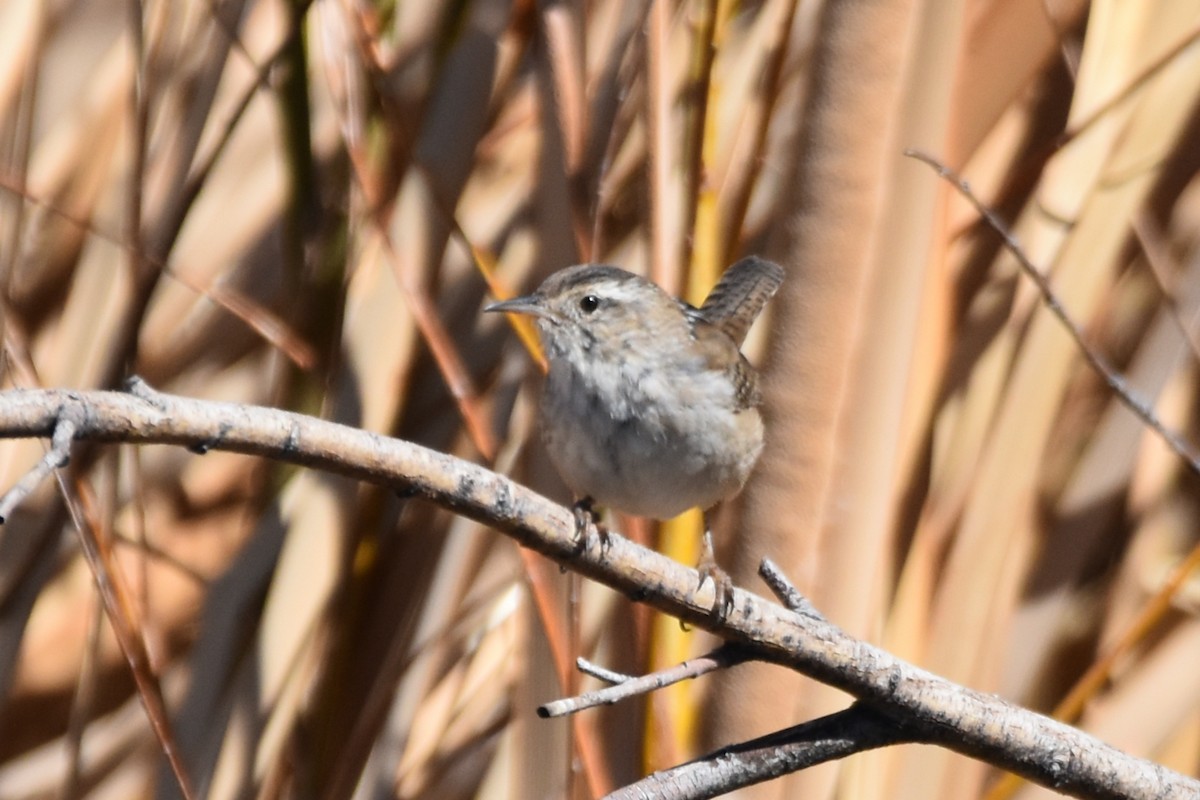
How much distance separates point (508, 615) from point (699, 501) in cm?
88

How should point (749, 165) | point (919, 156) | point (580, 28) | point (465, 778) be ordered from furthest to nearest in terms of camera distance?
point (465, 778), point (580, 28), point (749, 165), point (919, 156)

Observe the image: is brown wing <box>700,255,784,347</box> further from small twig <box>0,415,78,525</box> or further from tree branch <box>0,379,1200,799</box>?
small twig <box>0,415,78,525</box>

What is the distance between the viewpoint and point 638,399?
7.94 feet

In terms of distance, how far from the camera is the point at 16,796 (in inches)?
124

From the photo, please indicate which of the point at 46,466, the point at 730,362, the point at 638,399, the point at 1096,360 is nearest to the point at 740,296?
the point at 730,362

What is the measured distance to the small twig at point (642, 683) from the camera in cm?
145

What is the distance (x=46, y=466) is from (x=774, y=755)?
0.96 m

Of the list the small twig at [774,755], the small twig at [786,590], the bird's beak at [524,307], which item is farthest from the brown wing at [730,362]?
the small twig at [774,755]

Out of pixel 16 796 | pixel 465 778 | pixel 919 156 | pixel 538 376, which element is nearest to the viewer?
pixel 919 156

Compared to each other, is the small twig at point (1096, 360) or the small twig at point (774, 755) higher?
the small twig at point (1096, 360)

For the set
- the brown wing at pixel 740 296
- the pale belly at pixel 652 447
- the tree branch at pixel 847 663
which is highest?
the brown wing at pixel 740 296

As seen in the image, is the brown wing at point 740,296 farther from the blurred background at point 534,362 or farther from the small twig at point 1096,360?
the small twig at point 1096,360

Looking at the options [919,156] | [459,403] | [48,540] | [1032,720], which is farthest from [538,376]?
[1032,720]

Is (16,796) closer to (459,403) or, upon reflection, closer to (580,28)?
(459,403)
